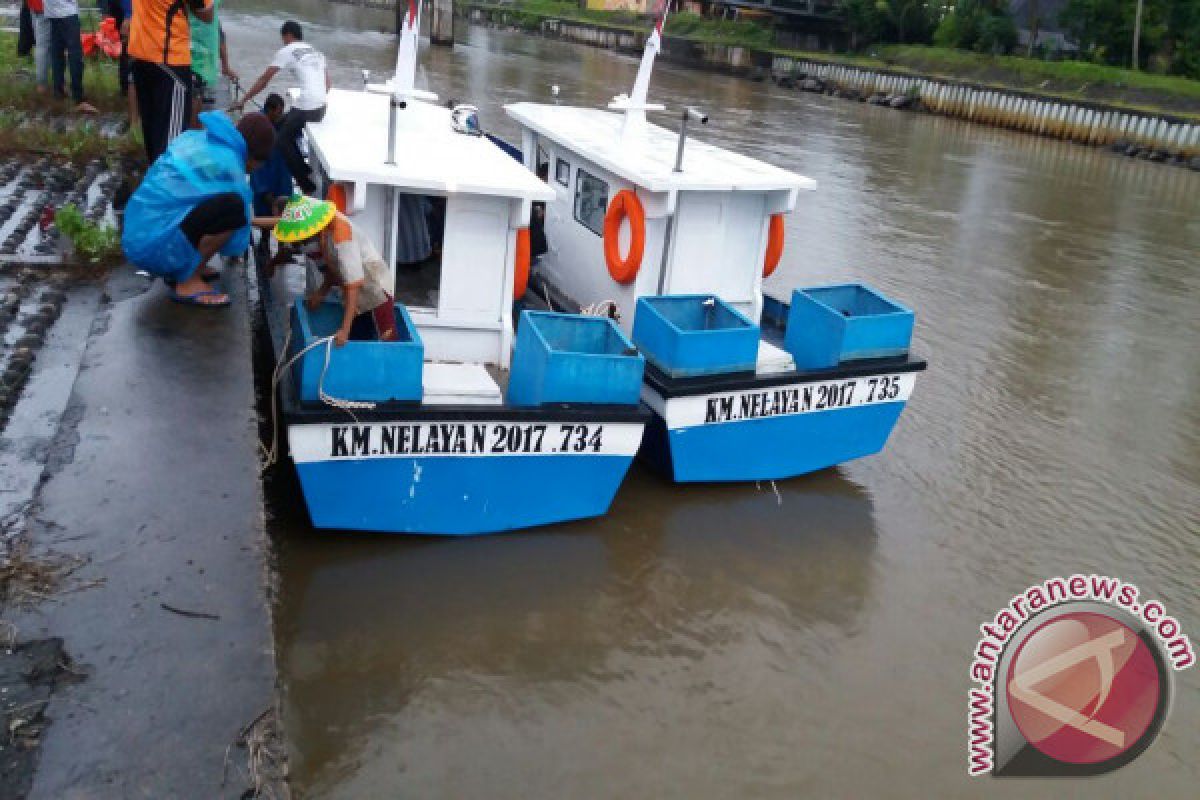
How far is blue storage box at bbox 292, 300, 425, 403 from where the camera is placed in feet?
18.0

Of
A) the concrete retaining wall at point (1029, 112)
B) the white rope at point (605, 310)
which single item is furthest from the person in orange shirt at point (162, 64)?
the concrete retaining wall at point (1029, 112)

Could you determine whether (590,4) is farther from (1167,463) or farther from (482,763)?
(482,763)

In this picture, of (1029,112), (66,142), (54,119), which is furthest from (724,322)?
(1029,112)

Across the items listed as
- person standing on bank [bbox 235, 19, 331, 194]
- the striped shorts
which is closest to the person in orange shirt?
the striped shorts

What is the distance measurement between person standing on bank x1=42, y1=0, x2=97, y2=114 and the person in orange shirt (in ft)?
11.7

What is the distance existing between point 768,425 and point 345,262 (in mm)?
2995

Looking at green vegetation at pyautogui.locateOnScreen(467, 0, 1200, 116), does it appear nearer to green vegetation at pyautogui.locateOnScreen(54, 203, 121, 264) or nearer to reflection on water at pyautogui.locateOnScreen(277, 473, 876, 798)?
reflection on water at pyautogui.locateOnScreen(277, 473, 876, 798)

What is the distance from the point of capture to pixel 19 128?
33.3 ft

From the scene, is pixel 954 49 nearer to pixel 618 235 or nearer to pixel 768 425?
pixel 618 235

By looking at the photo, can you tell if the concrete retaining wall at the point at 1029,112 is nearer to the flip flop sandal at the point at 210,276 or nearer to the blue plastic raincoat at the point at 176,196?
the flip flop sandal at the point at 210,276

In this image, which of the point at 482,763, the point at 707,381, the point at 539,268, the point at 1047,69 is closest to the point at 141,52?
the point at 539,268

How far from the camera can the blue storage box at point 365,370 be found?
5500 mm

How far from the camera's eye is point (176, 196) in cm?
607

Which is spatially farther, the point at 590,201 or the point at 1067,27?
the point at 1067,27
